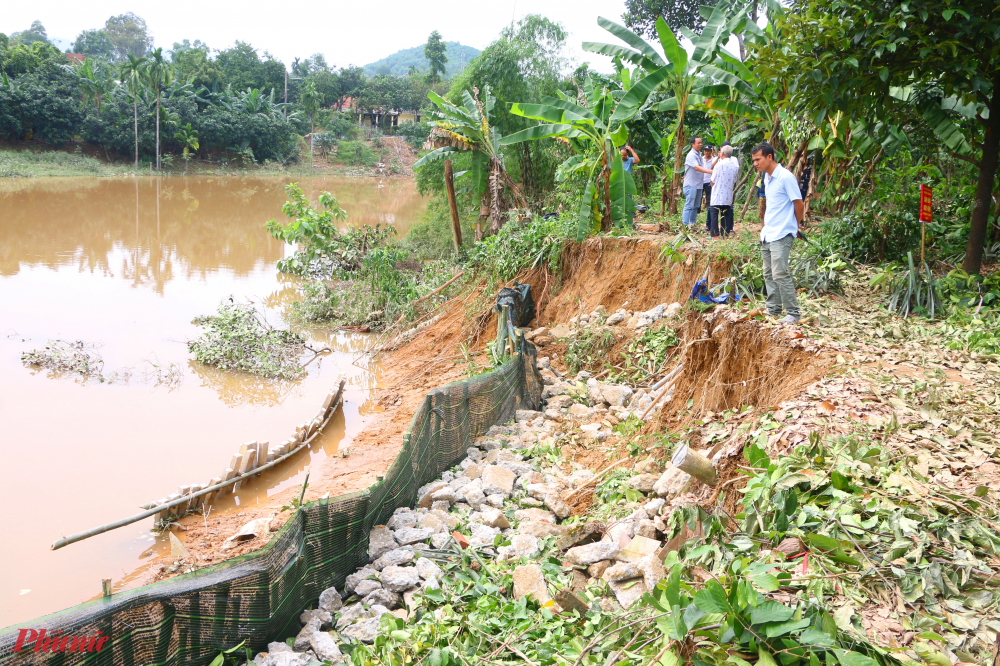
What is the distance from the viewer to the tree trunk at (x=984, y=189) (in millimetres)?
5848

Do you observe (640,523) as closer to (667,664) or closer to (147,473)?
(667,664)

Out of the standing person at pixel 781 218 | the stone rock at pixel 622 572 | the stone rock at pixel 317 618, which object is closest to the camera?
the stone rock at pixel 622 572

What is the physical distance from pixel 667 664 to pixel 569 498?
270 cm

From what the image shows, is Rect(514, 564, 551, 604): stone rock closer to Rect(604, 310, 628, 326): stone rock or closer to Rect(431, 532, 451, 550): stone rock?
Rect(431, 532, 451, 550): stone rock

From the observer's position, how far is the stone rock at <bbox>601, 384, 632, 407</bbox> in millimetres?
6980

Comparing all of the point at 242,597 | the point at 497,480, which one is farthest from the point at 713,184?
the point at 242,597

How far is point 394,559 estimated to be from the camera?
4.24 metres

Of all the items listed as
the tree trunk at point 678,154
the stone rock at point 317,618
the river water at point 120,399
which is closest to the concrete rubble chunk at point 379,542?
the stone rock at point 317,618

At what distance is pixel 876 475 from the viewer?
331 centimetres

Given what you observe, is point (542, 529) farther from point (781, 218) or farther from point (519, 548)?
point (781, 218)

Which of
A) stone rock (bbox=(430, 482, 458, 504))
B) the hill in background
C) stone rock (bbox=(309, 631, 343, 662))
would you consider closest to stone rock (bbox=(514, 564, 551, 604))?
stone rock (bbox=(309, 631, 343, 662))

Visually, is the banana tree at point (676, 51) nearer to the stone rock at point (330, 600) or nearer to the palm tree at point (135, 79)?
the stone rock at point (330, 600)

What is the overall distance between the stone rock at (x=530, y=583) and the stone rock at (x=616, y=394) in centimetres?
340

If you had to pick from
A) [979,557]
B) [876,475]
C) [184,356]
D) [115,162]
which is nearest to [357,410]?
[184,356]
